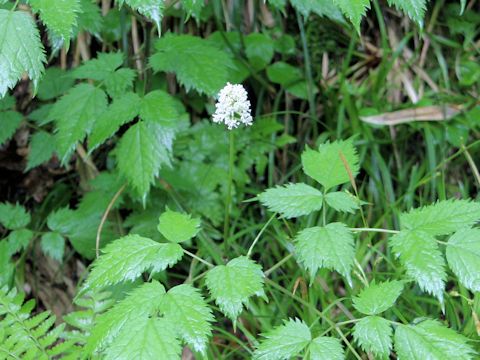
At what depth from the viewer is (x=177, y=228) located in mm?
1240

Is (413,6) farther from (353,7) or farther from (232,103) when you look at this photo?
(232,103)

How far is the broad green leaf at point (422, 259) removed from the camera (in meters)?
1.12

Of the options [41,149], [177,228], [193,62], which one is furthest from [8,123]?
[177,228]

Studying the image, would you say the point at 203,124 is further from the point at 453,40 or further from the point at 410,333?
the point at 410,333

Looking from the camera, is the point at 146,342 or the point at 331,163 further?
the point at 331,163

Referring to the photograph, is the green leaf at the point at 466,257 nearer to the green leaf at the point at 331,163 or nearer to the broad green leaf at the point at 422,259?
the broad green leaf at the point at 422,259

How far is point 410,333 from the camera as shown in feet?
3.66

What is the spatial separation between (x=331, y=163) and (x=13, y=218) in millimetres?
1124

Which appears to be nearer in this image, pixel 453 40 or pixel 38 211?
pixel 38 211

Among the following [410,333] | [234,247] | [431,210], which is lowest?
[234,247]

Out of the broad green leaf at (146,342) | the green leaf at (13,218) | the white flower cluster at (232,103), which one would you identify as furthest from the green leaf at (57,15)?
the green leaf at (13,218)

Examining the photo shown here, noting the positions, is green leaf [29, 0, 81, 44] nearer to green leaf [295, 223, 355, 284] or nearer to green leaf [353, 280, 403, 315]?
green leaf [295, 223, 355, 284]

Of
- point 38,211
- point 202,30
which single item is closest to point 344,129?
point 202,30

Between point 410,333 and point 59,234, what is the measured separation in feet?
4.04
